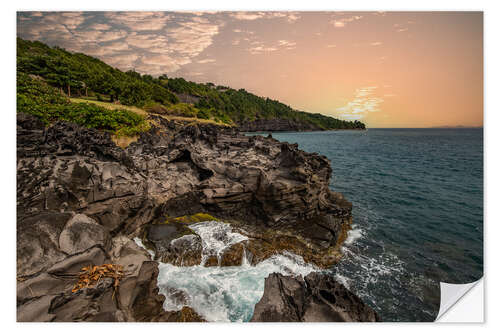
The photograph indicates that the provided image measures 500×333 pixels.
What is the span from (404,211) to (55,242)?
1488 centimetres

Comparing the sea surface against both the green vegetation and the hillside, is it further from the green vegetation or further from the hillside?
the green vegetation

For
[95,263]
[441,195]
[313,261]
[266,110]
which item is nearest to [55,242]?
[95,263]

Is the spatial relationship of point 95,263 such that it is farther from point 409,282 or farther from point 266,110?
point 266,110

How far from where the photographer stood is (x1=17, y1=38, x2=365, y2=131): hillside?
1455 cm

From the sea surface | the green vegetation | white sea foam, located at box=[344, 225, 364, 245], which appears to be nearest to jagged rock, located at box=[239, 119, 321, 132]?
the green vegetation

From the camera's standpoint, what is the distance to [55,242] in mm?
3781

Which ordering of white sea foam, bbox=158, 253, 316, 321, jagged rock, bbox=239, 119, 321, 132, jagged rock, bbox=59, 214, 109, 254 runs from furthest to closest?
1. jagged rock, bbox=239, 119, 321, 132
2. white sea foam, bbox=158, 253, 316, 321
3. jagged rock, bbox=59, 214, 109, 254

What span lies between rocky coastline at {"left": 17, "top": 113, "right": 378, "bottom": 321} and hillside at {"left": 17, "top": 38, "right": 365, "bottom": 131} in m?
3.54

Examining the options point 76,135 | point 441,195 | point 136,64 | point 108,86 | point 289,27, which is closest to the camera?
point 289,27

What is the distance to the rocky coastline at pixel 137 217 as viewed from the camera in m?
3.39

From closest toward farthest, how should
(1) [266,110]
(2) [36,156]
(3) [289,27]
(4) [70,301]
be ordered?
(4) [70,301] → (3) [289,27] → (2) [36,156] → (1) [266,110]

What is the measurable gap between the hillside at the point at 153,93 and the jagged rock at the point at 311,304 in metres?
8.10

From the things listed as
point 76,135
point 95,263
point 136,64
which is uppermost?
point 136,64
